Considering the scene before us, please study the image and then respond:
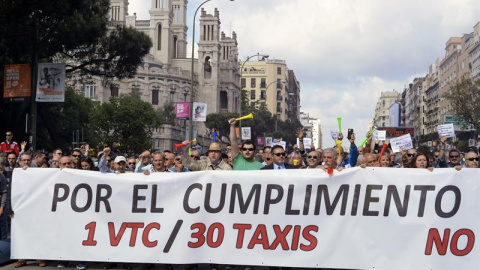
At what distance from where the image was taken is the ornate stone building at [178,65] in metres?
130

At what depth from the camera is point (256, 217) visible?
329 inches

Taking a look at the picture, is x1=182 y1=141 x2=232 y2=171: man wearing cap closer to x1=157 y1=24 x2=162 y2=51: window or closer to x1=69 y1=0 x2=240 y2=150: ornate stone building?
x1=69 y1=0 x2=240 y2=150: ornate stone building

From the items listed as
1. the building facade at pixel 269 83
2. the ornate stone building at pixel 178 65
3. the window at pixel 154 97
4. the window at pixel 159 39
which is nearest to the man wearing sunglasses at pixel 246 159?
the ornate stone building at pixel 178 65

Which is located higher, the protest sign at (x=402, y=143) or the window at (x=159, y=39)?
the window at (x=159, y=39)

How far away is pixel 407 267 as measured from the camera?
26.1 ft

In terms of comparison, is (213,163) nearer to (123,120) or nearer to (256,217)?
(256,217)

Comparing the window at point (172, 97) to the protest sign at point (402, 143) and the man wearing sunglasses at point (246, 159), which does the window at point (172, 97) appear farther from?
the man wearing sunglasses at point (246, 159)

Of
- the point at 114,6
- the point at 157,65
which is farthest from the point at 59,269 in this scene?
the point at 114,6

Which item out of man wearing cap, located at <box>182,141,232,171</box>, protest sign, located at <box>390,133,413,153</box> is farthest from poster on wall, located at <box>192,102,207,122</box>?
man wearing cap, located at <box>182,141,232,171</box>

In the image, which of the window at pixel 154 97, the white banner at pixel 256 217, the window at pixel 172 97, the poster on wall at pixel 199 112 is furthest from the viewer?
the window at pixel 172 97

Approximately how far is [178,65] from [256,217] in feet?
452

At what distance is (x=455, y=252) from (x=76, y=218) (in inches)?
181

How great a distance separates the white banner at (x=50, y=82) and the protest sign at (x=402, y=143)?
11766 mm

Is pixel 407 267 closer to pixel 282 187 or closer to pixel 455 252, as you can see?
pixel 455 252
